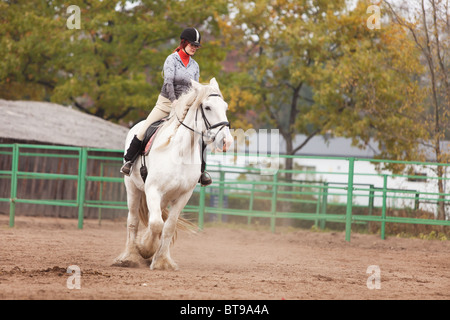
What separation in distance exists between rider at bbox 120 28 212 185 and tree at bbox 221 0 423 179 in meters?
9.88

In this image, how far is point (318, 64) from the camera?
21547 mm

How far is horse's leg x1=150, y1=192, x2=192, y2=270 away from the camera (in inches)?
296

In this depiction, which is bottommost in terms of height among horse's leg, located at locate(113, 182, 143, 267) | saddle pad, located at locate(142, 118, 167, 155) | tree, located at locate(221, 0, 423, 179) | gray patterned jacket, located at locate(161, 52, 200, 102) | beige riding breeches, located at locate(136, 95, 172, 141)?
horse's leg, located at locate(113, 182, 143, 267)

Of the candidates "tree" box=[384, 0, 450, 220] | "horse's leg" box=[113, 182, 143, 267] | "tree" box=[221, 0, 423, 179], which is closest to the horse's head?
"horse's leg" box=[113, 182, 143, 267]

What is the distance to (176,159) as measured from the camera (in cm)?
725

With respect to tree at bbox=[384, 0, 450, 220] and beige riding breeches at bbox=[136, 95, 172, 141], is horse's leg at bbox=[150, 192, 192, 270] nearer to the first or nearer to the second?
beige riding breeches at bbox=[136, 95, 172, 141]

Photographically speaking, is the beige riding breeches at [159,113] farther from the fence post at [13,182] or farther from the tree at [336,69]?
the tree at [336,69]

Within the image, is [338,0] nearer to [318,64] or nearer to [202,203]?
[318,64]

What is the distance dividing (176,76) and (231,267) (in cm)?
256

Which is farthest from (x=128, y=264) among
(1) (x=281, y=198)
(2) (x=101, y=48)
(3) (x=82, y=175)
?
(2) (x=101, y=48)

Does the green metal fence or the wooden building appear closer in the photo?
the green metal fence

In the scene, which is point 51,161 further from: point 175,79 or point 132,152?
point 175,79

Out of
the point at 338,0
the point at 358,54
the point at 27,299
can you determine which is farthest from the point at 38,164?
the point at 27,299
